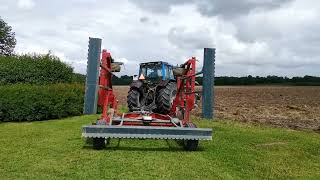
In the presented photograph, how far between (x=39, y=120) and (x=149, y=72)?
542cm

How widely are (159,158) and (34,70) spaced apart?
51.1ft

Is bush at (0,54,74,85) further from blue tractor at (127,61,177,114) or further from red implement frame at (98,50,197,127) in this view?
red implement frame at (98,50,197,127)

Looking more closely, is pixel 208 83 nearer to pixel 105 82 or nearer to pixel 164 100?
pixel 105 82

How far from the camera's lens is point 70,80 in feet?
85.5

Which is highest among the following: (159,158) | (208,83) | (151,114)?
(208,83)

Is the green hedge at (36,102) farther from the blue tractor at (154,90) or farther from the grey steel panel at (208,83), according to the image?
the grey steel panel at (208,83)

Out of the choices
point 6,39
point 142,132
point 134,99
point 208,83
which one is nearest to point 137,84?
point 134,99

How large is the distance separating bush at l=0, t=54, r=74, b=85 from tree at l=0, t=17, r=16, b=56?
33869mm

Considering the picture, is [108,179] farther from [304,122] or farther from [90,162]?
[304,122]

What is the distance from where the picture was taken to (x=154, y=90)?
15.8 meters

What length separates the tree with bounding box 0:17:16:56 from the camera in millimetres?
58397

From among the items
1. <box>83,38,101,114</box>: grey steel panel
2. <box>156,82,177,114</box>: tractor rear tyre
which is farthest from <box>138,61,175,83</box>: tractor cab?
<box>83,38,101,114</box>: grey steel panel

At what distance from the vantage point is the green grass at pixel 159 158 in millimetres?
8508

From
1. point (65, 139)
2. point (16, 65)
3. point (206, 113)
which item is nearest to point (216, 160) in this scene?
point (206, 113)
